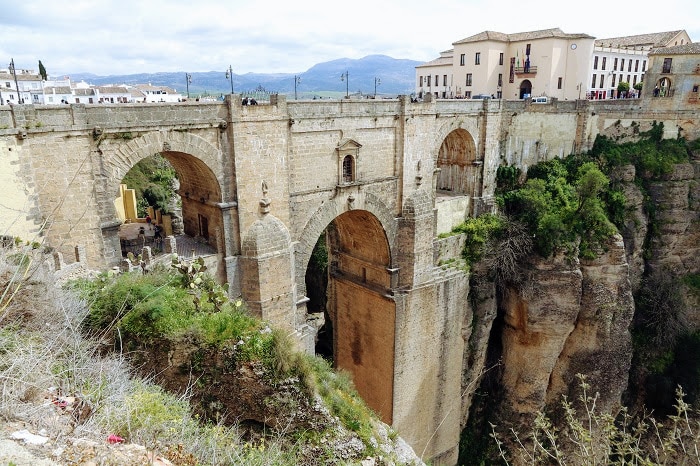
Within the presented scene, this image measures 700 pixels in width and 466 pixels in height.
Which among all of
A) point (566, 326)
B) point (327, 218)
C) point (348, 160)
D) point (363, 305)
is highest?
point (348, 160)

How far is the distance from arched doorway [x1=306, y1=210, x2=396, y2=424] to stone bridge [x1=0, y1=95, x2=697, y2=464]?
0.22 ft

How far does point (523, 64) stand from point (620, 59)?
9618 millimetres

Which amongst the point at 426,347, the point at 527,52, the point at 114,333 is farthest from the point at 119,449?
the point at 527,52

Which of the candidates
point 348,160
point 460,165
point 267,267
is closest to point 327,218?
point 348,160

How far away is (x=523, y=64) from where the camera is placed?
36.2 m

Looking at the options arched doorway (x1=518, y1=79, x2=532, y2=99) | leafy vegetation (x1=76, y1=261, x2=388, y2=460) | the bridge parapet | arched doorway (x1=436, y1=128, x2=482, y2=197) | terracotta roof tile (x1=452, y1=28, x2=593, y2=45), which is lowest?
leafy vegetation (x1=76, y1=261, x2=388, y2=460)

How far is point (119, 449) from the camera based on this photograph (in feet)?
16.6

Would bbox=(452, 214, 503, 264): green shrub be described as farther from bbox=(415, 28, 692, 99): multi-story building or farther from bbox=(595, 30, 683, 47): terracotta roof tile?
bbox=(595, 30, 683, 47): terracotta roof tile

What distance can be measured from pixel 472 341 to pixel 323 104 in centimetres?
1201

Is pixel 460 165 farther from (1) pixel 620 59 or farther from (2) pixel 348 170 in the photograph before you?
(1) pixel 620 59

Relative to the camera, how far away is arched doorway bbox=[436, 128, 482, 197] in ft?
66.2

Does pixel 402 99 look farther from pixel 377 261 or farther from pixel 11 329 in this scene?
pixel 11 329

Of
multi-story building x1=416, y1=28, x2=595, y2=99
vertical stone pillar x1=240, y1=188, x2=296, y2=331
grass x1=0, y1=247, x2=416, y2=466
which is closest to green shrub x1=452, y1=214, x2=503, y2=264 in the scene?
vertical stone pillar x1=240, y1=188, x2=296, y2=331

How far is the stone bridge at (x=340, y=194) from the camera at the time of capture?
34.2 feet
